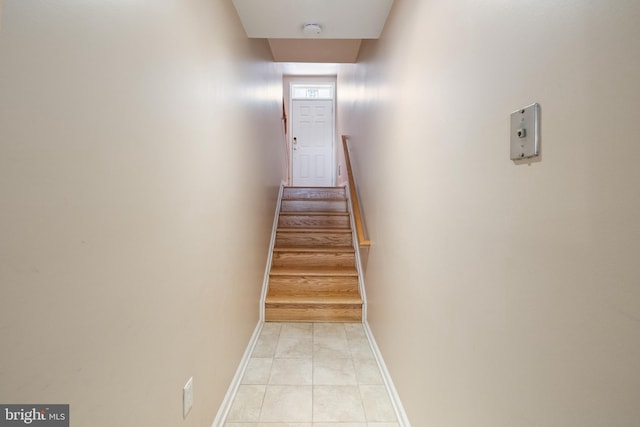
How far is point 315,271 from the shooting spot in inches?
118

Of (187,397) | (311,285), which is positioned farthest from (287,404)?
(311,285)

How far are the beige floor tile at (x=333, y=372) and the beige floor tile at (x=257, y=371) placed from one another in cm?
32

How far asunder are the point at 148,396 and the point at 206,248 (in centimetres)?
59

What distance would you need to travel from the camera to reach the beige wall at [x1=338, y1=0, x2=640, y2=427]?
46 cm

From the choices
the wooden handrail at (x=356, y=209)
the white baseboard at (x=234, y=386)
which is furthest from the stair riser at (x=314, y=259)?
the white baseboard at (x=234, y=386)

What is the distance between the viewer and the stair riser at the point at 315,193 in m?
4.33

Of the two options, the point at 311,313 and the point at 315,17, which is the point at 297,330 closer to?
the point at 311,313

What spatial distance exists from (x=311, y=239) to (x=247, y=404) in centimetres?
198

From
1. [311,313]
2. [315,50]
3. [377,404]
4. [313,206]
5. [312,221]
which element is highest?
[315,50]

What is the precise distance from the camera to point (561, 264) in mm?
561

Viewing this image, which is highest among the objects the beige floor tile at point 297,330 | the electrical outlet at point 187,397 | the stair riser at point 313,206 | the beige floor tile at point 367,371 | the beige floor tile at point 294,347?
the stair riser at point 313,206

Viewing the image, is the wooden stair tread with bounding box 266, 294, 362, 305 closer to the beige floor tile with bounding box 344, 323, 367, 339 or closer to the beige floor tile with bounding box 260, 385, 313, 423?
the beige floor tile with bounding box 344, 323, 367, 339

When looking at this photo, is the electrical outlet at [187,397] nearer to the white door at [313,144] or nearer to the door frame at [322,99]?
the door frame at [322,99]

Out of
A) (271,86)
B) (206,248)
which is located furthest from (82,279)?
(271,86)
